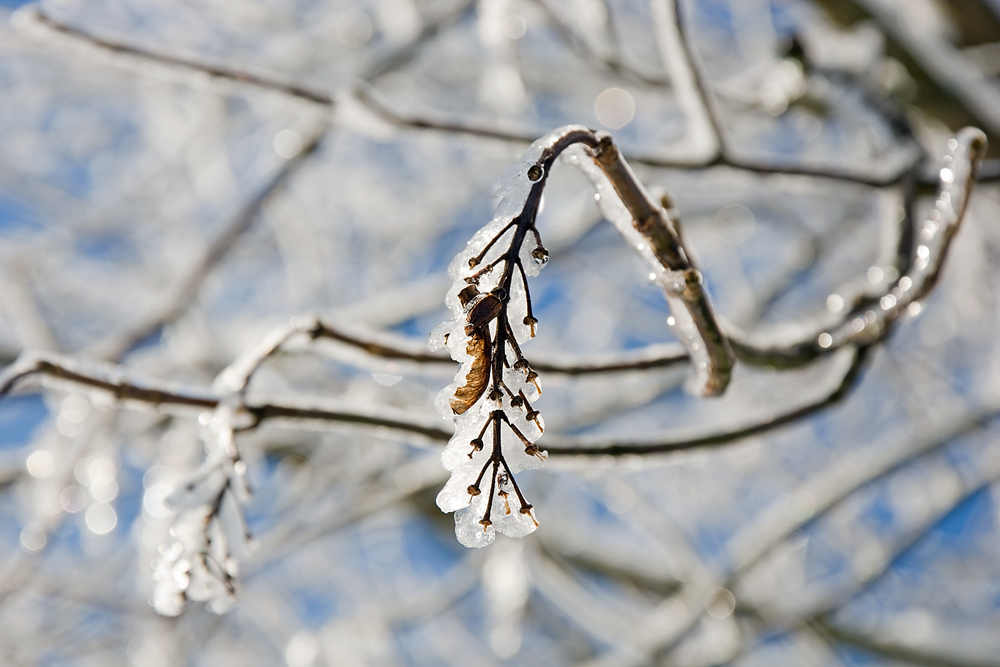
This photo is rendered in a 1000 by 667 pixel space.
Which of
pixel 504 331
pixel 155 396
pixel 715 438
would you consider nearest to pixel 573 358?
pixel 715 438

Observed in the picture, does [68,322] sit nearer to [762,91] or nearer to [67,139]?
[67,139]

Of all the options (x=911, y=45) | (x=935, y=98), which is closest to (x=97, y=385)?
(x=911, y=45)

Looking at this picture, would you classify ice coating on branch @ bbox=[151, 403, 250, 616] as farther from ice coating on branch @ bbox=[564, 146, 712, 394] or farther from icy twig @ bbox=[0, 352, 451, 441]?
ice coating on branch @ bbox=[564, 146, 712, 394]

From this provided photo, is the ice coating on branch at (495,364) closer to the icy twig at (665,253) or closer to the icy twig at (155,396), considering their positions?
the icy twig at (665,253)

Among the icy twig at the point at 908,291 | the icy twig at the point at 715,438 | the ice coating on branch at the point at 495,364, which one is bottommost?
the ice coating on branch at the point at 495,364

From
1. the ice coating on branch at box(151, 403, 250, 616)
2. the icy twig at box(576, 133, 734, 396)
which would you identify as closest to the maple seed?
the icy twig at box(576, 133, 734, 396)

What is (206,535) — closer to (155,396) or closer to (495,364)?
(155,396)

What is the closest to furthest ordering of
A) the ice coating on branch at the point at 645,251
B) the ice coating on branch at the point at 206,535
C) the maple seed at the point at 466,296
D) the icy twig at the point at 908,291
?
1. the maple seed at the point at 466,296
2. the ice coating on branch at the point at 645,251
3. the ice coating on branch at the point at 206,535
4. the icy twig at the point at 908,291

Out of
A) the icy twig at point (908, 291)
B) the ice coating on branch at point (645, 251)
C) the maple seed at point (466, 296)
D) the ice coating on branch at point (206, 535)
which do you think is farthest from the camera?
the icy twig at point (908, 291)

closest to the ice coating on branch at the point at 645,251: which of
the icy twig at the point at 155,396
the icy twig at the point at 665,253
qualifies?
the icy twig at the point at 665,253
